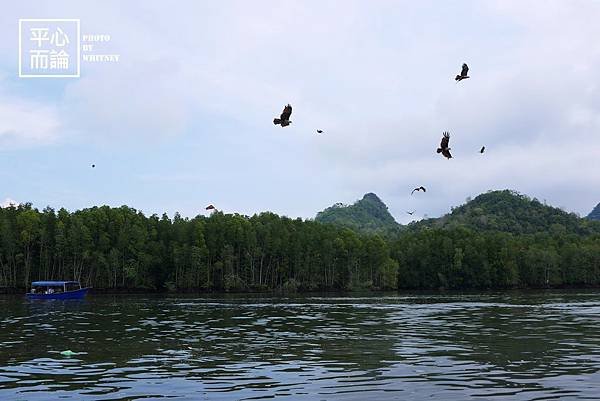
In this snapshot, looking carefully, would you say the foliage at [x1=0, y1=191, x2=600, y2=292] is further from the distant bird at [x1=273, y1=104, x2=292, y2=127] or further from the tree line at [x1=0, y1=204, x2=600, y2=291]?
the distant bird at [x1=273, y1=104, x2=292, y2=127]

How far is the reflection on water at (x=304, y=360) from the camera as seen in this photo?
21.4 meters

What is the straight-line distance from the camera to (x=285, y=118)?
23828mm

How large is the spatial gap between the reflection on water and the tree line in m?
90.6

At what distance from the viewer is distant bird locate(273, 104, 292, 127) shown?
23438mm

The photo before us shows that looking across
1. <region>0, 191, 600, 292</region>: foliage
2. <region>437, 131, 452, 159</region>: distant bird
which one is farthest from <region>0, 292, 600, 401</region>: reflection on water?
<region>0, 191, 600, 292</region>: foliage

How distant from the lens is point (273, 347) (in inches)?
1346

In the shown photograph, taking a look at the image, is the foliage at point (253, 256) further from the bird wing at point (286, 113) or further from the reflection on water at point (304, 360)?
the bird wing at point (286, 113)

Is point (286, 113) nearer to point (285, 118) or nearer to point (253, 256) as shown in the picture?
point (285, 118)

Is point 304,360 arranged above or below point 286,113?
below

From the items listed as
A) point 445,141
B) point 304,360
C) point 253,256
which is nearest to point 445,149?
point 445,141

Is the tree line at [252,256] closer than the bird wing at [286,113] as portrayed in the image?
No

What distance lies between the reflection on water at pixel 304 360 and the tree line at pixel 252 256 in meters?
90.6

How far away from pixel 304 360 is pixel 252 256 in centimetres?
12211

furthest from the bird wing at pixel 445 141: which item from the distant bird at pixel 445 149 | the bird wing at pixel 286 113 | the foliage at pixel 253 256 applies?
the foliage at pixel 253 256
